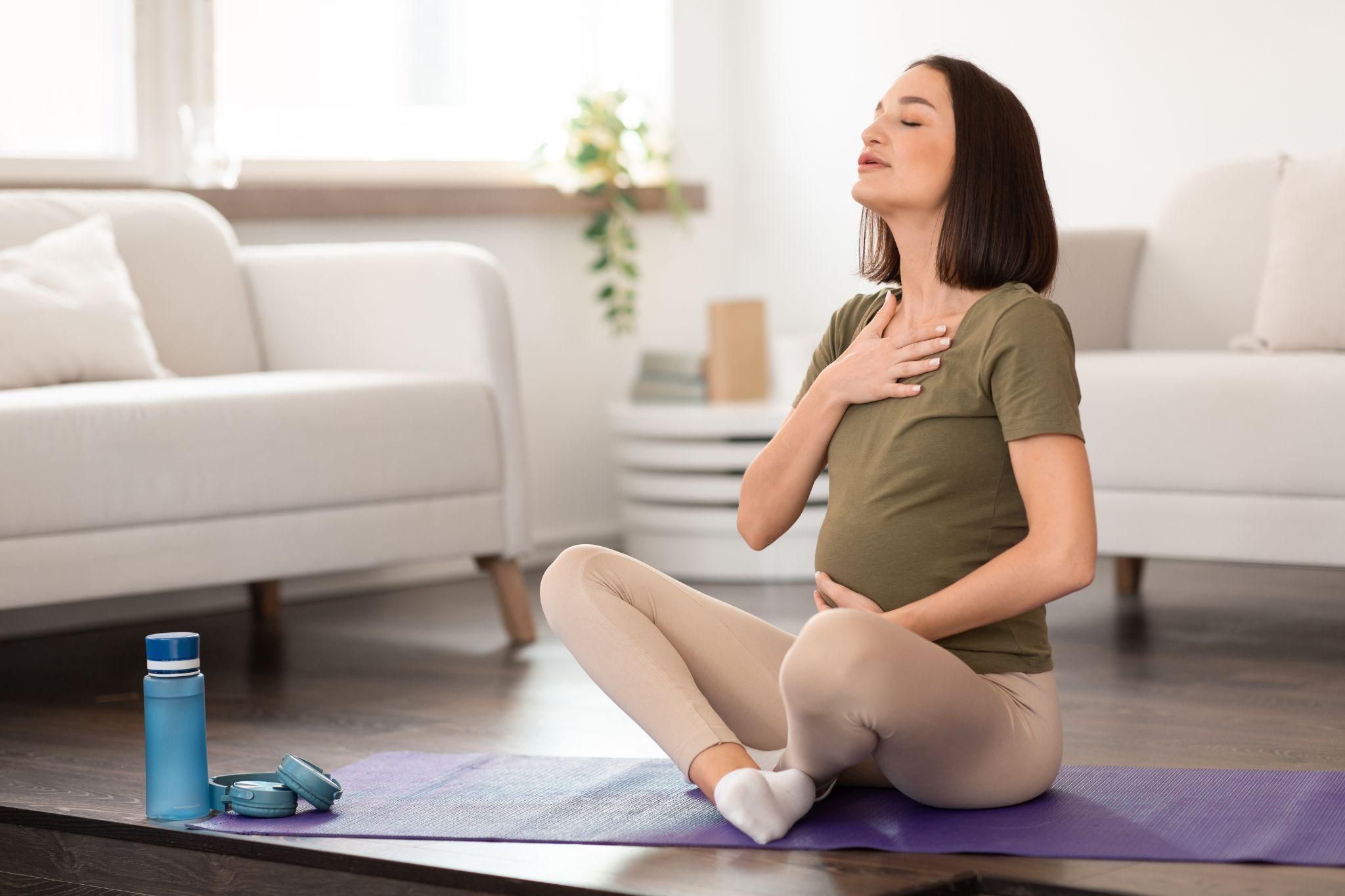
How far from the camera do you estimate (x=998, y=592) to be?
1.62m

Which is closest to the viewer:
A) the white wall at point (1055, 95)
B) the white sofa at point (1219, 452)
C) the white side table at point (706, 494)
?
the white sofa at point (1219, 452)

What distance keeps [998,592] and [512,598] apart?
1.52m

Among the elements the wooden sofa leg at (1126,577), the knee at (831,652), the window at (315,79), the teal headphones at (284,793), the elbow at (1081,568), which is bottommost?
the wooden sofa leg at (1126,577)

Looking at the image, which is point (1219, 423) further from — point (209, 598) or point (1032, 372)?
point (209, 598)

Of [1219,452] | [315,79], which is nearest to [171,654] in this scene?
[1219,452]

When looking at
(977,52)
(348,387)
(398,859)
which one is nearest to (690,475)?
(348,387)

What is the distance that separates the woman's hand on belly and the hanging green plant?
248 centimetres

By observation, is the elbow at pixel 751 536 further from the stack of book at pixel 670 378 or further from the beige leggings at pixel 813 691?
the stack of book at pixel 670 378

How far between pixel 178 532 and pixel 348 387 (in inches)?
14.5

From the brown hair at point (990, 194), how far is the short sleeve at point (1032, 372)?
0.22 ft

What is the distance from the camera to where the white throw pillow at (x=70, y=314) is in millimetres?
2744

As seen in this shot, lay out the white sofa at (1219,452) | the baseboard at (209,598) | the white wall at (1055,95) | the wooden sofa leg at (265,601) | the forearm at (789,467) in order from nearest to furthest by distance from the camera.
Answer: the forearm at (789,467) < the white sofa at (1219,452) < the baseboard at (209,598) < the wooden sofa leg at (265,601) < the white wall at (1055,95)

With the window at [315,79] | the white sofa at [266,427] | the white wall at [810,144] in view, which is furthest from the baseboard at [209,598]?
the window at [315,79]

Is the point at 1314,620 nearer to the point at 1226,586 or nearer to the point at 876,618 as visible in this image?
the point at 1226,586
